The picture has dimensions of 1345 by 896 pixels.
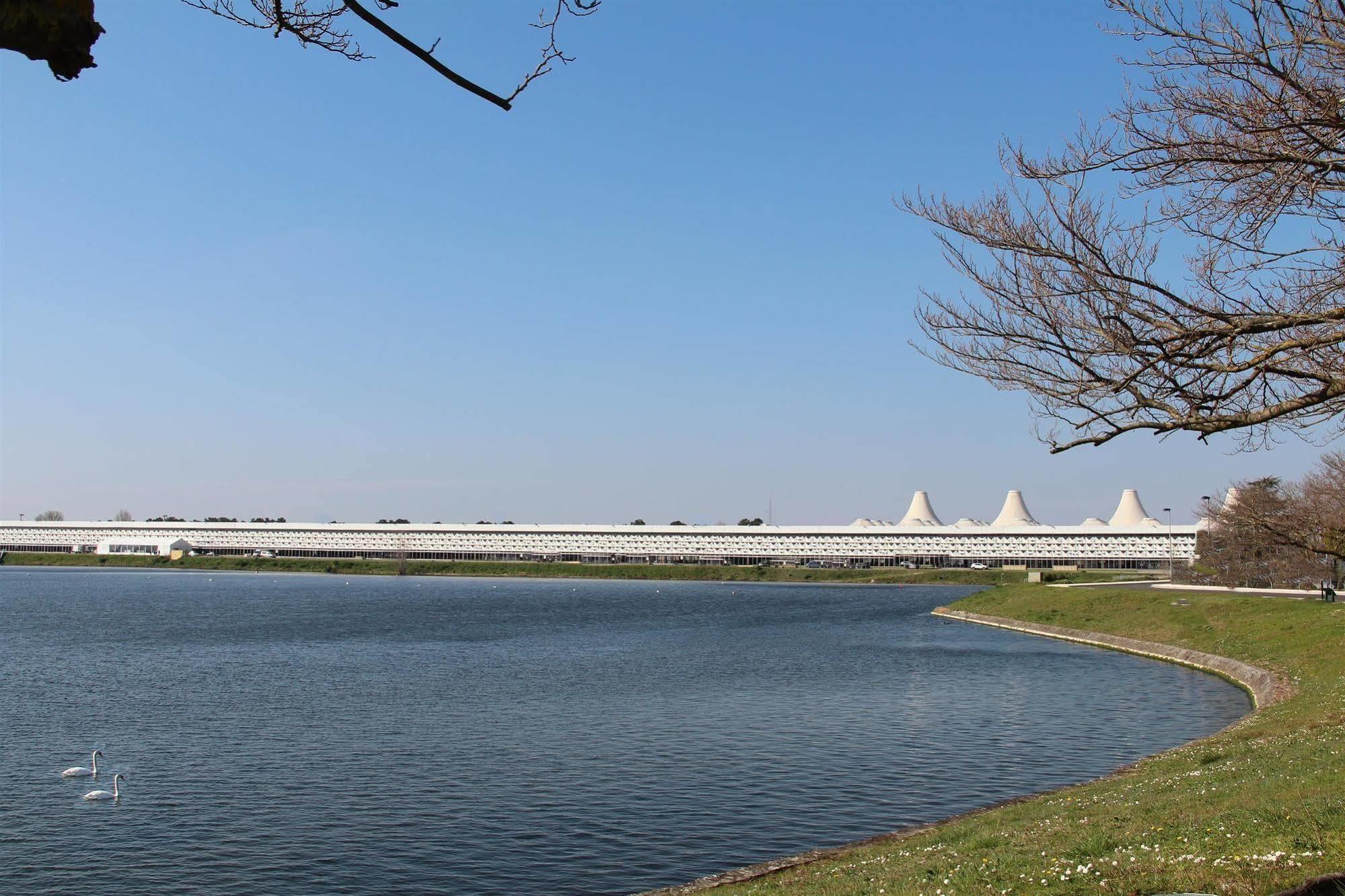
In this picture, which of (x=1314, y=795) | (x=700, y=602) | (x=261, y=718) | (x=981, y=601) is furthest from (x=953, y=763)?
(x=700, y=602)

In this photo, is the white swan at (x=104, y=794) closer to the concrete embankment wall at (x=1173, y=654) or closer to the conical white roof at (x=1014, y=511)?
the concrete embankment wall at (x=1173, y=654)

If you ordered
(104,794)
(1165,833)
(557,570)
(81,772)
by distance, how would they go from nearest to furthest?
(1165,833) → (104,794) → (81,772) → (557,570)

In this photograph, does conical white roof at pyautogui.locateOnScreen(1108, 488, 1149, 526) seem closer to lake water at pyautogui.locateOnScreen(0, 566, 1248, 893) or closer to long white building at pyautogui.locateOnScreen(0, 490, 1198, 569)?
long white building at pyautogui.locateOnScreen(0, 490, 1198, 569)

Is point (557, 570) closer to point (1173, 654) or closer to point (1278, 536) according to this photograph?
point (1173, 654)

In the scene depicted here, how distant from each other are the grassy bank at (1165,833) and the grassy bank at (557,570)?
117523 millimetres

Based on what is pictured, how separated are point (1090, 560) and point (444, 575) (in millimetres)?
100692

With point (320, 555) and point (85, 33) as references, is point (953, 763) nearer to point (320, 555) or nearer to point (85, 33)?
point (85, 33)

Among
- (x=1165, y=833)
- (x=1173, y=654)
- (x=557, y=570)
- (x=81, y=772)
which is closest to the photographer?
(x=1165, y=833)

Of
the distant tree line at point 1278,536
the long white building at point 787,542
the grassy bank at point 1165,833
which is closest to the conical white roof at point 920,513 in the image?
the long white building at point 787,542

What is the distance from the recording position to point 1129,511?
176 m

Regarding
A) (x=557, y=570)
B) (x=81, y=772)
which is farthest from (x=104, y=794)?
(x=557, y=570)

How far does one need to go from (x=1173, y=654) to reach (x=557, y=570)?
131460 millimetres

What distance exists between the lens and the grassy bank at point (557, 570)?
149625mm

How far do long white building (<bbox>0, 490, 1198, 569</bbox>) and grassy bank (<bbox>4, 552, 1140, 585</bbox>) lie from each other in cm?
520
